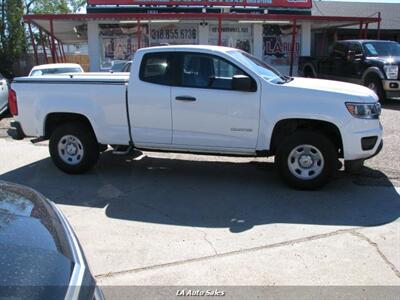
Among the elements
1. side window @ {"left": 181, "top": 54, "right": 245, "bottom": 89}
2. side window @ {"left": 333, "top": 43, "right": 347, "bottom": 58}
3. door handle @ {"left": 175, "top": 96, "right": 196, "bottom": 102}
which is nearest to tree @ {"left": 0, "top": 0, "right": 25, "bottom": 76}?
side window @ {"left": 333, "top": 43, "right": 347, "bottom": 58}

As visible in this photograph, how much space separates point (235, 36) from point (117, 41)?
4.66 meters

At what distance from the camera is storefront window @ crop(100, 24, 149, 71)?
1920cm

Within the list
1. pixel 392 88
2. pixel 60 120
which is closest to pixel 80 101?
pixel 60 120

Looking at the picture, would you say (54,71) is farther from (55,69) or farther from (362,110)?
(362,110)

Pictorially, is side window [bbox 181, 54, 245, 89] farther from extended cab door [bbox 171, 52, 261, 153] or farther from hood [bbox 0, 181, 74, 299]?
hood [bbox 0, 181, 74, 299]

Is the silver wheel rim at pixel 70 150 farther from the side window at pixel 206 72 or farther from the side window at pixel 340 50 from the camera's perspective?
the side window at pixel 340 50

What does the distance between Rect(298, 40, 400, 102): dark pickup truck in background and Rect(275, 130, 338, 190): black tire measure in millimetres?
8807

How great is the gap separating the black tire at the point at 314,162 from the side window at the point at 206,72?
1097mm

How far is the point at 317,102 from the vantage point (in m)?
6.18

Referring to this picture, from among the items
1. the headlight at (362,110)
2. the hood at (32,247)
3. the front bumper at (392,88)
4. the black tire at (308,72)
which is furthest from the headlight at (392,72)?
the hood at (32,247)

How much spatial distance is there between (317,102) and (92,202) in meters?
3.07

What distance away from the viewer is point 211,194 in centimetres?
638

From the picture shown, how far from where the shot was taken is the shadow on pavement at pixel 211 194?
553 centimetres

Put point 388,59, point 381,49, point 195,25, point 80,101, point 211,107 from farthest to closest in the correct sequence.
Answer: point 195,25
point 381,49
point 388,59
point 80,101
point 211,107
